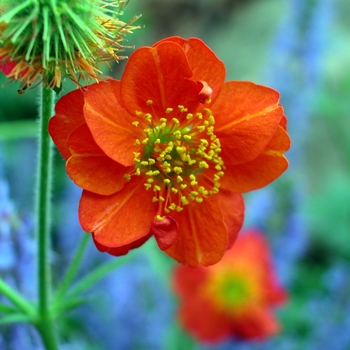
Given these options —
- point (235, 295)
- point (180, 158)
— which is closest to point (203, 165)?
point (180, 158)

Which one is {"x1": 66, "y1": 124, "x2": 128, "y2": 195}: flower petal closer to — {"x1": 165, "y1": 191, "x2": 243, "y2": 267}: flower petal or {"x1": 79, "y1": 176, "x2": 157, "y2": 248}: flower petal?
{"x1": 79, "y1": 176, "x2": 157, "y2": 248}: flower petal

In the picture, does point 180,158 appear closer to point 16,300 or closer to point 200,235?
point 200,235

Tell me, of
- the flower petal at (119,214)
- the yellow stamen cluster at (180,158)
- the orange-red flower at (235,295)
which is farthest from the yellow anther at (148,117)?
the orange-red flower at (235,295)

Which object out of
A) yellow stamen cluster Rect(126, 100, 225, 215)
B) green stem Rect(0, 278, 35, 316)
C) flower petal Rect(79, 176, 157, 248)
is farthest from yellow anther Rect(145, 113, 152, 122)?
green stem Rect(0, 278, 35, 316)

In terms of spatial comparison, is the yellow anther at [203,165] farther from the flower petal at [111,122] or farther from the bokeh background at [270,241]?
the bokeh background at [270,241]

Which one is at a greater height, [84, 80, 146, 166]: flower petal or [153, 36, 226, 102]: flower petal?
[153, 36, 226, 102]: flower petal

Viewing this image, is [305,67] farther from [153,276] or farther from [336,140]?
[336,140]
